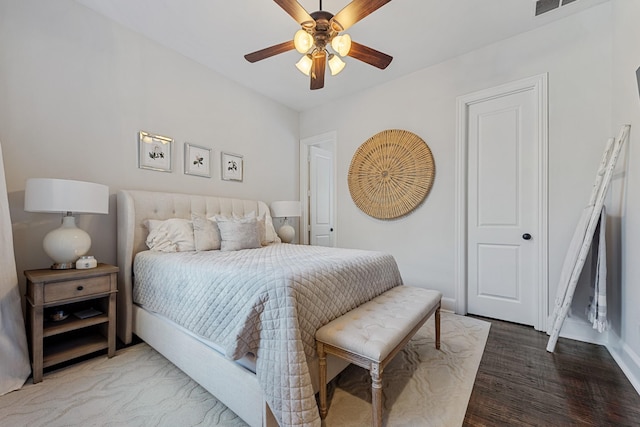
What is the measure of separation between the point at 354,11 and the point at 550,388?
2.70m

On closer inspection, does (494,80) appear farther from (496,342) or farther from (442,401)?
(442,401)

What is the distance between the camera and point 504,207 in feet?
8.91

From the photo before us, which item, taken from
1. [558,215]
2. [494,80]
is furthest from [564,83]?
[558,215]

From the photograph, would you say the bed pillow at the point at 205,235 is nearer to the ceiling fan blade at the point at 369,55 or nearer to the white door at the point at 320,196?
the ceiling fan blade at the point at 369,55

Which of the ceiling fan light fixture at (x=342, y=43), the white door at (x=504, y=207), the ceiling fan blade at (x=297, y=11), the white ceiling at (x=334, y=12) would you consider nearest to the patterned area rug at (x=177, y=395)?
the white door at (x=504, y=207)

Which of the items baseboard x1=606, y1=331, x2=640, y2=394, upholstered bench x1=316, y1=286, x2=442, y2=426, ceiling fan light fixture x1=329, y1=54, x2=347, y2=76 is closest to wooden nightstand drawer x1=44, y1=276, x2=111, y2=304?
upholstered bench x1=316, y1=286, x2=442, y2=426

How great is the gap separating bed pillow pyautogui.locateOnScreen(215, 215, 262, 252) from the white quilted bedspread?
0.58 metres

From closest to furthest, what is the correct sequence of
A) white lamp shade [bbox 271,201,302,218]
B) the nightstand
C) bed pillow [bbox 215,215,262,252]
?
the nightstand
bed pillow [bbox 215,215,262,252]
white lamp shade [bbox 271,201,302,218]

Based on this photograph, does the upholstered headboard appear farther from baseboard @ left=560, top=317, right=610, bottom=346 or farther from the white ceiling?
baseboard @ left=560, top=317, right=610, bottom=346

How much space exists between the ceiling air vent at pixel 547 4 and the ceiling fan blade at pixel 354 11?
1.68 m

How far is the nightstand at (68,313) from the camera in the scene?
1.72m

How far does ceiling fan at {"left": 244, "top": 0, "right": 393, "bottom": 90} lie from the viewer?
1.66 m

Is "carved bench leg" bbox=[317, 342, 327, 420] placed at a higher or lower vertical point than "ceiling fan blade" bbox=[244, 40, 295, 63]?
lower

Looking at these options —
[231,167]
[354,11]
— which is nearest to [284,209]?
[231,167]
